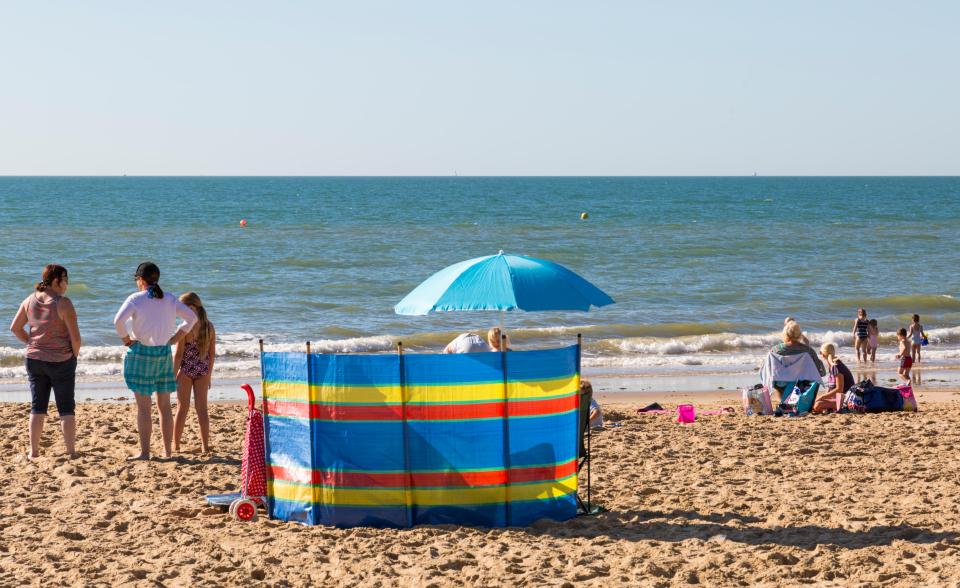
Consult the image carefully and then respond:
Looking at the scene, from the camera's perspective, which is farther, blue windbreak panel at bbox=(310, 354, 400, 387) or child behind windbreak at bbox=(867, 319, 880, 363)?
child behind windbreak at bbox=(867, 319, 880, 363)

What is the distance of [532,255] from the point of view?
39625mm

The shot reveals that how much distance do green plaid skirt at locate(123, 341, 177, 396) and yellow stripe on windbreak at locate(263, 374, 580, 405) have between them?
7.05 feet

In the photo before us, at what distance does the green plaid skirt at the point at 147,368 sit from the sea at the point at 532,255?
27.0 feet

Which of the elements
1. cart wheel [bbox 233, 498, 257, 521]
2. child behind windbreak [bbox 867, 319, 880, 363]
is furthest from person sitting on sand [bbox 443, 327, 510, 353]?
child behind windbreak [bbox 867, 319, 880, 363]

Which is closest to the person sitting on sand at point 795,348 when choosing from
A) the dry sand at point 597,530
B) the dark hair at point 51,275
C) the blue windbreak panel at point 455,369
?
the dry sand at point 597,530

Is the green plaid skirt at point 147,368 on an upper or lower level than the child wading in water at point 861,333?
upper

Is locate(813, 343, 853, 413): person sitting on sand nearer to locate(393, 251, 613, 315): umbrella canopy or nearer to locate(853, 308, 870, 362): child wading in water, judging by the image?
locate(393, 251, 613, 315): umbrella canopy

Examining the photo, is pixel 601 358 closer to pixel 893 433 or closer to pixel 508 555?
pixel 893 433

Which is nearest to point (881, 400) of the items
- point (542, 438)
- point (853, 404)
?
point (853, 404)

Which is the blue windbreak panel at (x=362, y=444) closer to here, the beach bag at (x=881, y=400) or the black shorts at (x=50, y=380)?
the black shorts at (x=50, y=380)

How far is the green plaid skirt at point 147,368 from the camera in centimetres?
799

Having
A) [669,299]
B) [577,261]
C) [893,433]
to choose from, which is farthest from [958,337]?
[577,261]

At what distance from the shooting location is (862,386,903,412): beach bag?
1108 cm

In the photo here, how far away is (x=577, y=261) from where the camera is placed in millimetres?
36531
